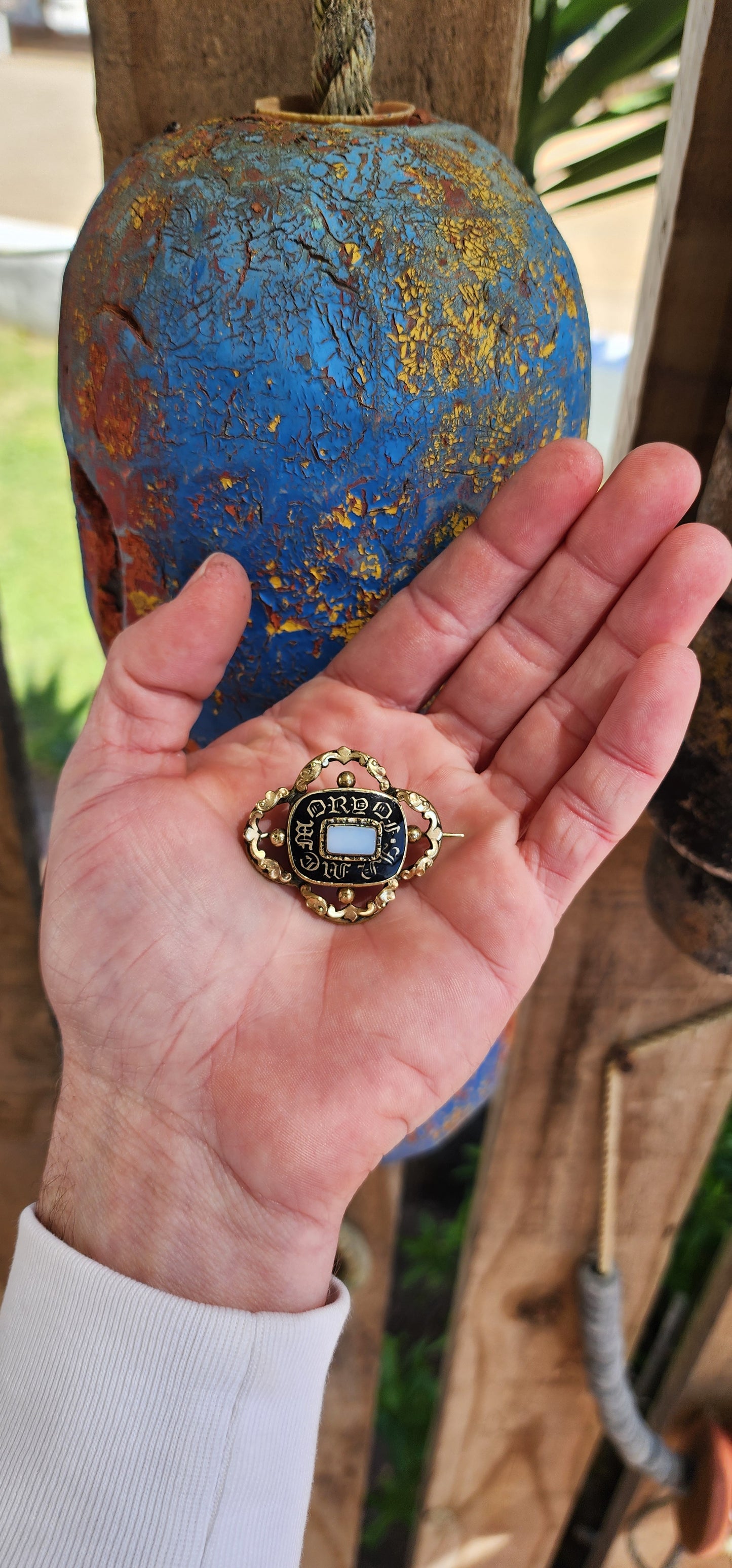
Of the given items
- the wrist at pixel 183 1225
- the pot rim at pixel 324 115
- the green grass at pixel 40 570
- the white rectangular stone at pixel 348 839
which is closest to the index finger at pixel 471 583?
the white rectangular stone at pixel 348 839

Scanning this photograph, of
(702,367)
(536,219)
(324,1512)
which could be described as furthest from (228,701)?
(324,1512)

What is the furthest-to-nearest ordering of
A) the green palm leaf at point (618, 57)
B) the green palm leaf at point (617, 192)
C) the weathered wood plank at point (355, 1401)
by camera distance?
1. the weathered wood plank at point (355, 1401)
2. the green palm leaf at point (617, 192)
3. the green palm leaf at point (618, 57)

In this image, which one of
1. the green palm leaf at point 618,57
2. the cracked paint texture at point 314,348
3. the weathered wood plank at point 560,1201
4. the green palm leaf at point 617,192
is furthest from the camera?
the weathered wood plank at point 560,1201

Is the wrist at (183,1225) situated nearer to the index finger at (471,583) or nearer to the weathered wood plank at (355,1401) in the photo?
the index finger at (471,583)

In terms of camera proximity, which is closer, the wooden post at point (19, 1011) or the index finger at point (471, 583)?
the index finger at point (471, 583)

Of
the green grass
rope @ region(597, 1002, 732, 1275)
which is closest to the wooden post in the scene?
rope @ region(597, 1002, 732, 1275)

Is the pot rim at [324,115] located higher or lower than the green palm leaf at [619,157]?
lower

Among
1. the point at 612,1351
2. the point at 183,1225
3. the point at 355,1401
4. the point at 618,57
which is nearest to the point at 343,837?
the point at 183,1225
